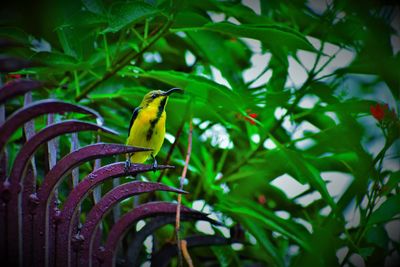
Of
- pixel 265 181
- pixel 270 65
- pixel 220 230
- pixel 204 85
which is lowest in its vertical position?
pixel 220 230

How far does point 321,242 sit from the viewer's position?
121cm

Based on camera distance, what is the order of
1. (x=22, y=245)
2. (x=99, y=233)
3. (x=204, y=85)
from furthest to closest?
(x=204, y=85) < (x=99, y=233) < (x=22, y=245)

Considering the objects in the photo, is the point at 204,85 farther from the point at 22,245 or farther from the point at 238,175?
the point at 22,245

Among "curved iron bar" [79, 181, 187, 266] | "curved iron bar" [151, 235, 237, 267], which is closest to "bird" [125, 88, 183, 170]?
"curved iron bar" [79, 181, 187, 266]

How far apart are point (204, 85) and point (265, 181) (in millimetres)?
403

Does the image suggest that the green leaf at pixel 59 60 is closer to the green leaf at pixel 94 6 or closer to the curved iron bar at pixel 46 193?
the green leaf at pixel 94 6

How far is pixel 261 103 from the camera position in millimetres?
1370

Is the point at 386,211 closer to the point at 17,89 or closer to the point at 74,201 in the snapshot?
the point at 74,201

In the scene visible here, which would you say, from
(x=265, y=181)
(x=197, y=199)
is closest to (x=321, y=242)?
(x=265, y=181)

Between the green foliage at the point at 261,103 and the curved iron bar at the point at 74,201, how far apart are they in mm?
298

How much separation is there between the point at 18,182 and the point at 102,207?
0.48 ft

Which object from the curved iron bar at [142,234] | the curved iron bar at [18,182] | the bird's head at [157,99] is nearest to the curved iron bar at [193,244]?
the curved iron bar at [142,234]

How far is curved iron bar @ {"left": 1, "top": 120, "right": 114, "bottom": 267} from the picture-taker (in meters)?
0.80

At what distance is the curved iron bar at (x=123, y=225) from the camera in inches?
36.1
